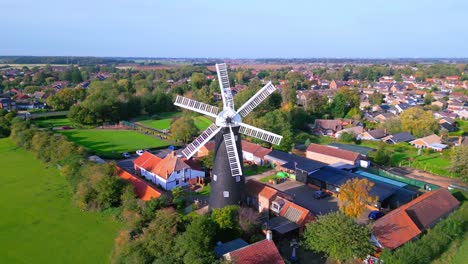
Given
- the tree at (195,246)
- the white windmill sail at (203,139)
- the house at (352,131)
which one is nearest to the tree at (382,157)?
the house at (352,131)

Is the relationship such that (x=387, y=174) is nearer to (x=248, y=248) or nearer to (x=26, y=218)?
(x=248, y=248)

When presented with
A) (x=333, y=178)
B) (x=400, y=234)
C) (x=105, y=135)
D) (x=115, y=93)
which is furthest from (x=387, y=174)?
(x=115, y=93)

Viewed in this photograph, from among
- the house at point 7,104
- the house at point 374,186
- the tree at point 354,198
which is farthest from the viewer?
the house at point 7,104

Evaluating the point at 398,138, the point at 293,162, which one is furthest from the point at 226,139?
the point at 398,138

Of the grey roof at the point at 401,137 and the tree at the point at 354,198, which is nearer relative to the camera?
the tree at the point at 354,198

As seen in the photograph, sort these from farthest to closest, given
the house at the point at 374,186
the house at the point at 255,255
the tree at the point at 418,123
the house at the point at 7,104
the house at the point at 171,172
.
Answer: the house at the point at 7,104
the tree at the point at 418,123
the house at the point at 171,172
the house at the point at 374,186
the house at the point at 255,255

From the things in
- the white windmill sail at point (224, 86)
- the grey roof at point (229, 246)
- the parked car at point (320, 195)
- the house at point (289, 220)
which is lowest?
the parked car at point (320, 195)

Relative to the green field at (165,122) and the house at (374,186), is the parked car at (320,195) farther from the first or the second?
the green field at (165,122)
